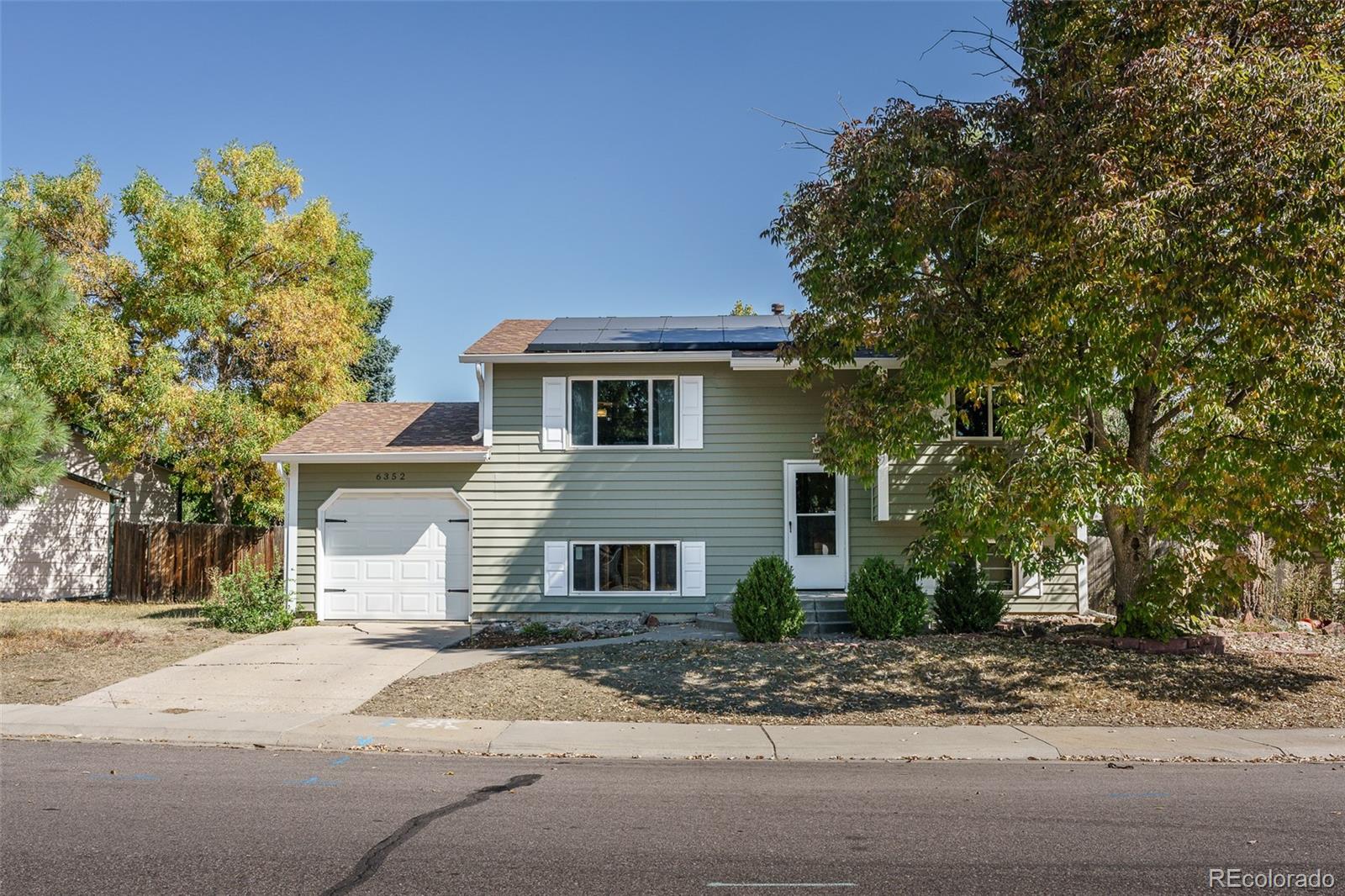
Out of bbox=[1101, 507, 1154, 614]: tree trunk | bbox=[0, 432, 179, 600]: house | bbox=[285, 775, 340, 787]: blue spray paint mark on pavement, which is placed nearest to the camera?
bbox=[285, 775, 340, 787]: blue spray paint mark on pavement

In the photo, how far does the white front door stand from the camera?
16.5 metres

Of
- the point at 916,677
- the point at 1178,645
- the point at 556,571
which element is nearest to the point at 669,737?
the point at 916,677

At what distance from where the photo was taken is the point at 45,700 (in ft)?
33.9

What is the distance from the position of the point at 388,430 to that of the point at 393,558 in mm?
2501

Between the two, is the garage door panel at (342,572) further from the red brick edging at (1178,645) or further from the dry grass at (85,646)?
the red brick edging at (1178,645)

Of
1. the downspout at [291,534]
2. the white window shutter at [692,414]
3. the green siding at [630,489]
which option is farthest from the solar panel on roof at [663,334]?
the downspout at [291,534]

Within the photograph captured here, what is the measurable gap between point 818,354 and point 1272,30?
5933 mm

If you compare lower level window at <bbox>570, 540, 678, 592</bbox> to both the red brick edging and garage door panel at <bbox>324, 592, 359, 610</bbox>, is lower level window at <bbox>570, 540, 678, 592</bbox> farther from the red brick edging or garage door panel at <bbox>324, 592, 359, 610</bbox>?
the red brick edging

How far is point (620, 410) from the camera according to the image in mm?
16875

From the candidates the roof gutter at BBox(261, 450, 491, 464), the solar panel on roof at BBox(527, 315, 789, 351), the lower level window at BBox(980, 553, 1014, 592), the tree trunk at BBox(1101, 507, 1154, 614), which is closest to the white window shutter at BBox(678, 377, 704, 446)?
the solar panel on roof at BBox(527, 315, 789, 351)

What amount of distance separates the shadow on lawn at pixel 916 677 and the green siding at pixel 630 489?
4.18 m

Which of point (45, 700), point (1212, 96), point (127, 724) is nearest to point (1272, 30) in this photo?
point (1212, 96)

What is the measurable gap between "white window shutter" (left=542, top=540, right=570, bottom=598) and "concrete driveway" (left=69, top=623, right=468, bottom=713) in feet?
5.34

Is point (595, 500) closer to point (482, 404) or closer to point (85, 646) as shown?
point (482, 404)
